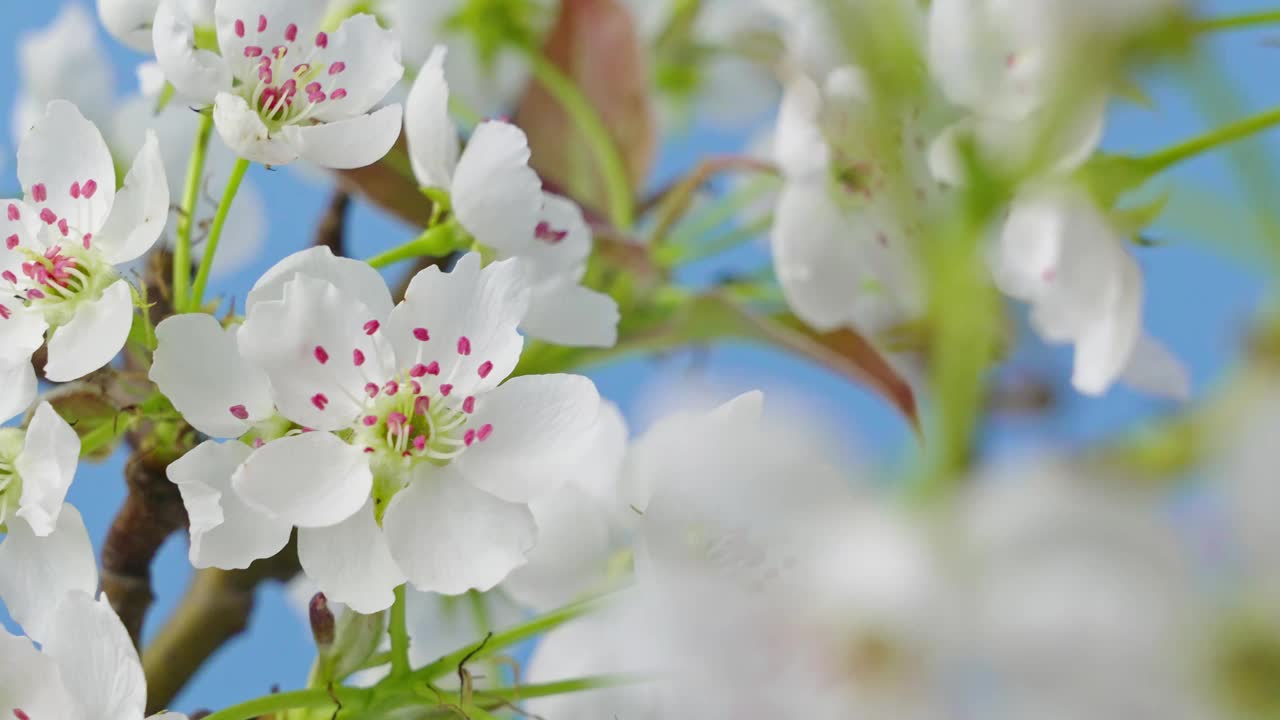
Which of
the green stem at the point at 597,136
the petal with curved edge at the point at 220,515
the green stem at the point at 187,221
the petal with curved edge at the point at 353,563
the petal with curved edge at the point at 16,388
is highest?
the green stem at the point at 187,221

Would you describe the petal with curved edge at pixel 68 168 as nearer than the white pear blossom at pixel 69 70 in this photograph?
Yes

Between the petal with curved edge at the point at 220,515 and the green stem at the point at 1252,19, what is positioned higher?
the green stem at the point at 1252,19

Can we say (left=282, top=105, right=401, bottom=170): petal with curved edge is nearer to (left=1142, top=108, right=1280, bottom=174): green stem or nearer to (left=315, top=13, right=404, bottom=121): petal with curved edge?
(left=315, top=13, right=404, bottom=121): petal with curved edge

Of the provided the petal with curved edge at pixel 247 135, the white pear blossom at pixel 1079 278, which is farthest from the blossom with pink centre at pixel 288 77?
the white pear blossom at pixel 1079 278

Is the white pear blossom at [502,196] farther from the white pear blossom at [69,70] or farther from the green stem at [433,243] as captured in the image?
the white pear blossom at [69,70]

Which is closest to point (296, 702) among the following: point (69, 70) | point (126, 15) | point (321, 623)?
point (321, 623)

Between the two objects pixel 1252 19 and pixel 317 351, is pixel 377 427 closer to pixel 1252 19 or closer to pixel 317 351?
pixel 317 351
